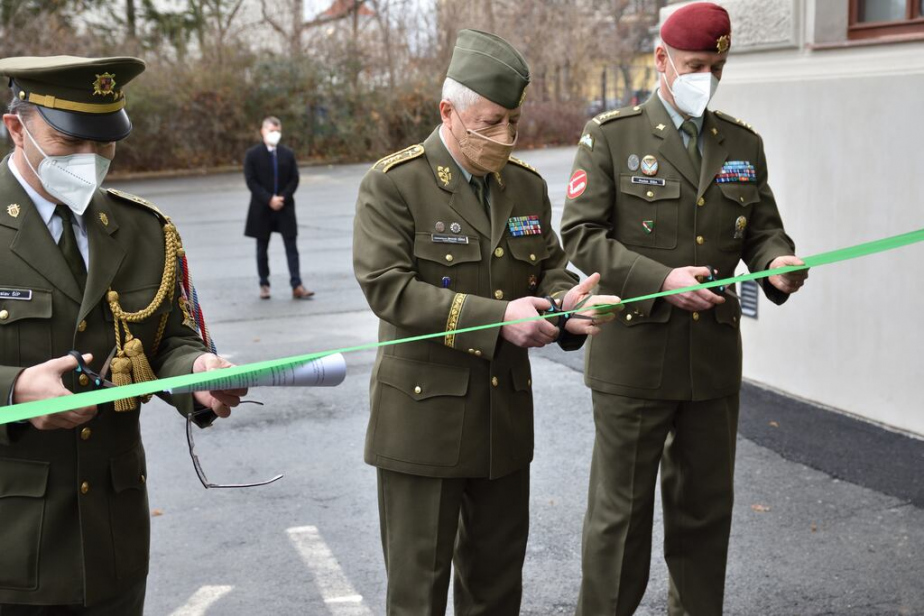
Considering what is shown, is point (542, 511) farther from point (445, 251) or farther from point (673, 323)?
point (445, 251)

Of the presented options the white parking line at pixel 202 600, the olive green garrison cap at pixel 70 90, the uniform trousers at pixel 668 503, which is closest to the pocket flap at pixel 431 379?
the uniform trousers at pixel 668 503

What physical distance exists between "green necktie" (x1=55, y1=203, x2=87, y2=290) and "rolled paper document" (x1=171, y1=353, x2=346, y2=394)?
0.37m

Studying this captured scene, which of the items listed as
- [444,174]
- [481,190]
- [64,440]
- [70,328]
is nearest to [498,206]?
[481,190]

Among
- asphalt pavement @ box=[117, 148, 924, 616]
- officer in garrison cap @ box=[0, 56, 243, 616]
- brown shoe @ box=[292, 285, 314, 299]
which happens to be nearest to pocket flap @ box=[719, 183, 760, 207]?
asphalt pavement @ box=[117, 148, 924, 616]

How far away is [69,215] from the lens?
282 cm

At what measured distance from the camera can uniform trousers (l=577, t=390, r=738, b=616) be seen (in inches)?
155

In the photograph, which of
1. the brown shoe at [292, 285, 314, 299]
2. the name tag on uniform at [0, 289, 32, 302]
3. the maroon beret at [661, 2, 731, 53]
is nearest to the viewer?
the name tag on uniform at [0, 289, 32, 302]

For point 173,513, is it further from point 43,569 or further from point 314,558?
point 43,569

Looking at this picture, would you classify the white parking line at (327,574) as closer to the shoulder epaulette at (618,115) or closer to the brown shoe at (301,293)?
the shoulder epaulette at (618,115)

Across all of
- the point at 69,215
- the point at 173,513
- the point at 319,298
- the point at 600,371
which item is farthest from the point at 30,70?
the point at 319,298

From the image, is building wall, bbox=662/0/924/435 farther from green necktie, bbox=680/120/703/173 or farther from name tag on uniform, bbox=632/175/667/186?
name tag on uniform, bbox=632/175/667/186

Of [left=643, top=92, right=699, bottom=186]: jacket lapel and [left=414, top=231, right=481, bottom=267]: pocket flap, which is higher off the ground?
[left=643, top=92, right=699, bottom=186]: jacket lapel

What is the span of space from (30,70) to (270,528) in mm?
3174

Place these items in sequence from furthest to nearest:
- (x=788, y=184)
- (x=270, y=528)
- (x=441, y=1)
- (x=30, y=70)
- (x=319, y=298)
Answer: (x=441, y=1)
(x=319, y=298)
(x=788, y=184)
(x=270, y=528)
(x=30, y=70)
